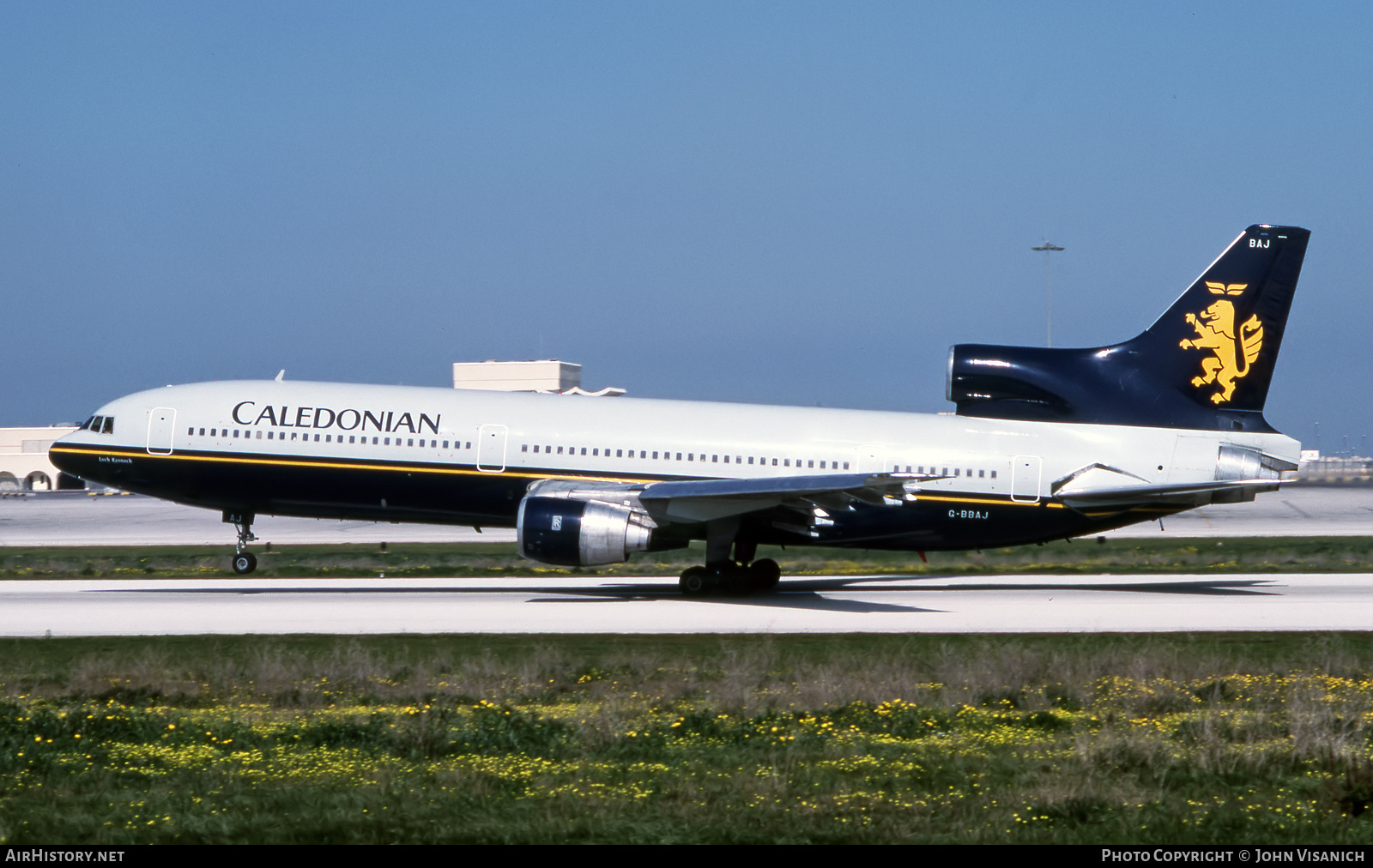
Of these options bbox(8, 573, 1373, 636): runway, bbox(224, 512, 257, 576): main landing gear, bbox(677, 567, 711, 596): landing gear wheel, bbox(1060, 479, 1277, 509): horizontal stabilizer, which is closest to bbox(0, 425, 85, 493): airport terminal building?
bbox(224, 512, 257, 576): main landing gear

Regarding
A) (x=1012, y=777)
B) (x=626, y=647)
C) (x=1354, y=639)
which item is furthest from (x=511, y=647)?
(x=1354, y=639)

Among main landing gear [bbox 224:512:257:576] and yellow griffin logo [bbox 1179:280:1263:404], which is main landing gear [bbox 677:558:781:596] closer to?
main landing gear [bbox 224:512:257:576]

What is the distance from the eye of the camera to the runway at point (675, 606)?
22.7 m

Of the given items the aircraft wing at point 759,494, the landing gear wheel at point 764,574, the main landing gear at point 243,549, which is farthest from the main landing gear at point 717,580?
the main landing gear at point 243,549

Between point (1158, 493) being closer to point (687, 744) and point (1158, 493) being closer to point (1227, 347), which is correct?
point (1227, 347)

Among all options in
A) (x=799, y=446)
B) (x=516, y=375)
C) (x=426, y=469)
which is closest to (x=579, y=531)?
(x=426, y=469)

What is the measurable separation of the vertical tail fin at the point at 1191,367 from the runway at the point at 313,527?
14284mm

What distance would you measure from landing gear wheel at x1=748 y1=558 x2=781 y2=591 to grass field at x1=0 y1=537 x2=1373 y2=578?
6017 millimetres

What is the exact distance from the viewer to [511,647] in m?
20.0

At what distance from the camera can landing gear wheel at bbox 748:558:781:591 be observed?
2948cm

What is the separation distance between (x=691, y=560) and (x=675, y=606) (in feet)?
46.9

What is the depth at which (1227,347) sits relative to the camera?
1193 inches
